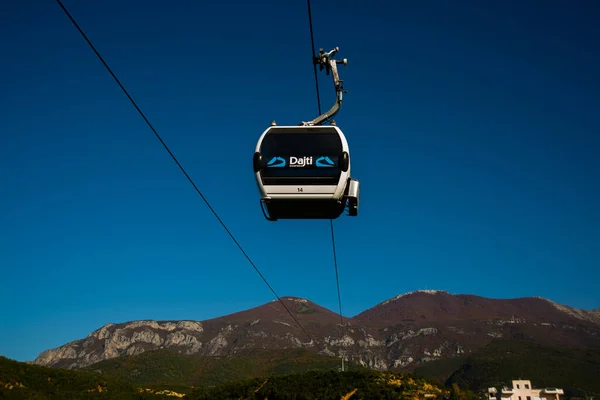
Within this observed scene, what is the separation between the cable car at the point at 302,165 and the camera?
1348 cm

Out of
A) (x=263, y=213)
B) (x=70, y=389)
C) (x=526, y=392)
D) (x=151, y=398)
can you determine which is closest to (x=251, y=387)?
(x=151, y=398)

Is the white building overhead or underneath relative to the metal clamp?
underneath

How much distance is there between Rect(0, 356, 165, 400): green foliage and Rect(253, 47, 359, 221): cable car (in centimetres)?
9746

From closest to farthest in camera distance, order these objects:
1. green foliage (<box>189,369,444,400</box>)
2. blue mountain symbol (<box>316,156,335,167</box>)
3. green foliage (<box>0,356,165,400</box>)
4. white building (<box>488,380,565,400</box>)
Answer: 1. blue mountain symbol (<box>316,156,335,167</box>)
2. green foliage (<box>189,369,444,400</box>)
3. green foliage (<box>0,356,165,400</box>)
4. white building (<box>488,380,565,400</box>)

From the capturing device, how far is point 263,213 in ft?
48.2

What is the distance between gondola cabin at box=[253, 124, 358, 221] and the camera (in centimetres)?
1348

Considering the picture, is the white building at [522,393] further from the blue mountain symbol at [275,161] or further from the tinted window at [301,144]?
the blue mountain symbol at [275,161]

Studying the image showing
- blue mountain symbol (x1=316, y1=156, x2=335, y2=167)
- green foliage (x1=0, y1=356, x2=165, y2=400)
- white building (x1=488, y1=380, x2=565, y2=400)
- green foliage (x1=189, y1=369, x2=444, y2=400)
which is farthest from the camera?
white building (x1=488, y1=380, x2=565, y2=400)

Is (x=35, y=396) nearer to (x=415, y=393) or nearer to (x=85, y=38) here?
(x=415, y=393)

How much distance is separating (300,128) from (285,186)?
62.1 inches

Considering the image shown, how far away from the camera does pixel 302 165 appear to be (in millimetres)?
13469

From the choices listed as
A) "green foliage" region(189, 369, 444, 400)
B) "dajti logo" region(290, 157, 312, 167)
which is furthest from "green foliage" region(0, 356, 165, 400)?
"dajti logo" region(290, 157, 312, 167)

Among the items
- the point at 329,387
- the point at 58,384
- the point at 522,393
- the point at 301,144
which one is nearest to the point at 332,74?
the point at 301,144

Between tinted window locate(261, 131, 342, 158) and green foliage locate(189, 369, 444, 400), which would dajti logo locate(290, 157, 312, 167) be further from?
green foliage locate(189, 369, 444, 400)
